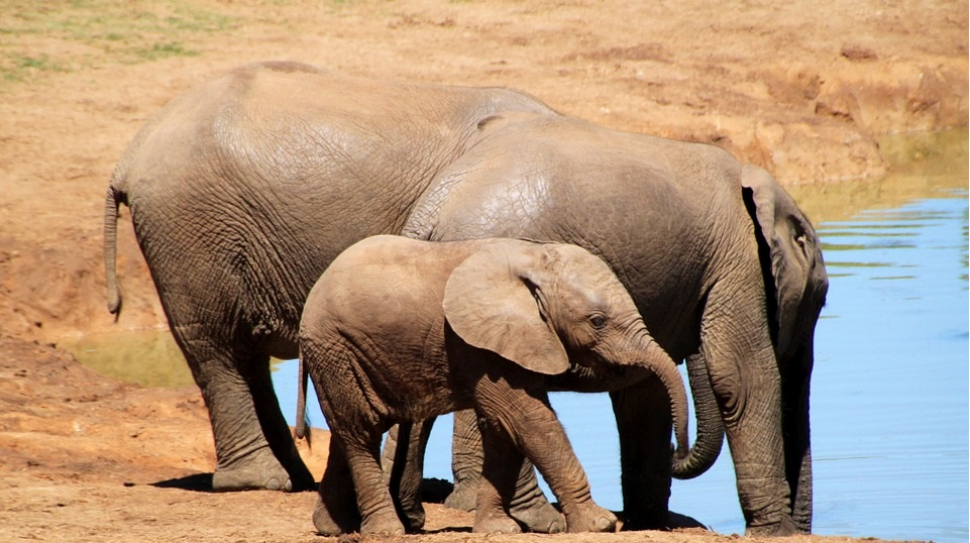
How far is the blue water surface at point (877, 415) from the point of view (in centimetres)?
839

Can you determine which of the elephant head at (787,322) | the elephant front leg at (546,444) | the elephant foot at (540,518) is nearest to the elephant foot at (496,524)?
the elephant front leg at (546,444)

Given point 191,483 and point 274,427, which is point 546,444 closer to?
point 274,427

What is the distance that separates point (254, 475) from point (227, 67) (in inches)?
453

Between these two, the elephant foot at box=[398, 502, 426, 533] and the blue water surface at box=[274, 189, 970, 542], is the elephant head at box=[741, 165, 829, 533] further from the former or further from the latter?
the elephant foot at box=[398, 502, 426, 533]

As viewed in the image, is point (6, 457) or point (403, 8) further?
point (403, 8)

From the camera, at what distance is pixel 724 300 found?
698 cm

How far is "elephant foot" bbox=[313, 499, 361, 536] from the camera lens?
6.39 meters

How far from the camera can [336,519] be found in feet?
21.0

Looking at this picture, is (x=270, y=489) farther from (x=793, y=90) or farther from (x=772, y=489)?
(x=793, y=90)

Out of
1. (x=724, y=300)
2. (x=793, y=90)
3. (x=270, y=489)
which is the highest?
(x=793, y=90)

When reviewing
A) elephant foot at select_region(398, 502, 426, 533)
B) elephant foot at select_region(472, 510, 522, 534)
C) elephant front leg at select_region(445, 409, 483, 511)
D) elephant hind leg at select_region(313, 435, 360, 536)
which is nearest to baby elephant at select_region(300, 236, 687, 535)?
elephant foot at select_region(472, 510, 522, 534)

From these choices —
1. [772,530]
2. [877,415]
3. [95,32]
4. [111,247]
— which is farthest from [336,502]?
[95,32]

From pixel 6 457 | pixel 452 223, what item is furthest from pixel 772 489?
pixel 6 457

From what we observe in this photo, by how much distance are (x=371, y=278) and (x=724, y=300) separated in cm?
176
